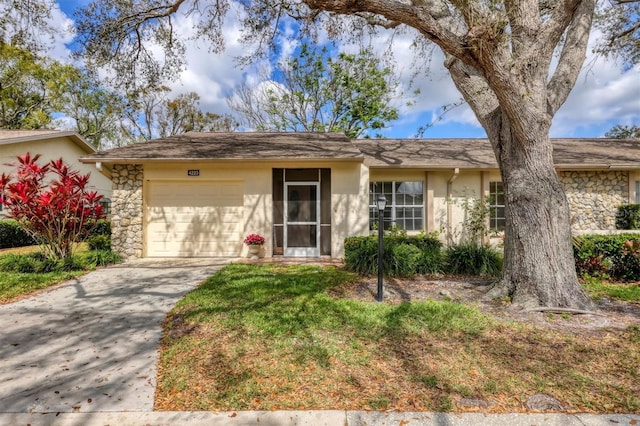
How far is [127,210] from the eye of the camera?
974cm

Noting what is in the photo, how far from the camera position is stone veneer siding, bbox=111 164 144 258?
972cm

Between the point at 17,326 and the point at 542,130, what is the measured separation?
841cm

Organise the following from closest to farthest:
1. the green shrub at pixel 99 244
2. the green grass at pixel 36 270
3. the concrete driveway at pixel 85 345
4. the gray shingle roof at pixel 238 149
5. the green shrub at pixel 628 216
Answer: the concrete driveway at pixel 85 345 → the green grass at pixel 36 270 → the gray shingle roof at pixel 238 149 → the green shrub at pixel 99 244 → the green shrub at pixel 628 216

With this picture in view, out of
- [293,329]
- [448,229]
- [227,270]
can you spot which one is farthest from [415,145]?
[293,329]

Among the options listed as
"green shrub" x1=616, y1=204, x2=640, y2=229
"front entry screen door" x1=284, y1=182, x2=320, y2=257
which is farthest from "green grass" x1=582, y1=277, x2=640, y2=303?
"front entry screen door" x1=284, y1=182, x2=320, y2=257

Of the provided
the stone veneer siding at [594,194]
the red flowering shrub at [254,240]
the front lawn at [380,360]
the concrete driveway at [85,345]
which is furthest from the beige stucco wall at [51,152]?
the stone veneer siding at [594,194]

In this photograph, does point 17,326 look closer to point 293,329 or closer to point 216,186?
point 293,329

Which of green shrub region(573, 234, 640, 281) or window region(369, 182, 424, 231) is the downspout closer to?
window region(369, 182, 424, 231)

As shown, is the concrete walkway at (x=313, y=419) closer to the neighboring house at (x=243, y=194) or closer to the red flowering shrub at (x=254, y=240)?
the red flowering shrub at (x=254, y=240)

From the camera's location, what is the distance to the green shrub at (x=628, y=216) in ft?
35.5

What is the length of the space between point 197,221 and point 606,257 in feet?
34.9

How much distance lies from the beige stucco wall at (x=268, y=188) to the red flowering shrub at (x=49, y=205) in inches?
77.5

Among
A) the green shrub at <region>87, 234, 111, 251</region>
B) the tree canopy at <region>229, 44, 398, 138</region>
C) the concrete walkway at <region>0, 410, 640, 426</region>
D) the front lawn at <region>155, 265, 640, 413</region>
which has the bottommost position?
the concrete walkway at <region>0, 410, 640, 426</region>

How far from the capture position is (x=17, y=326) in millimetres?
4559
